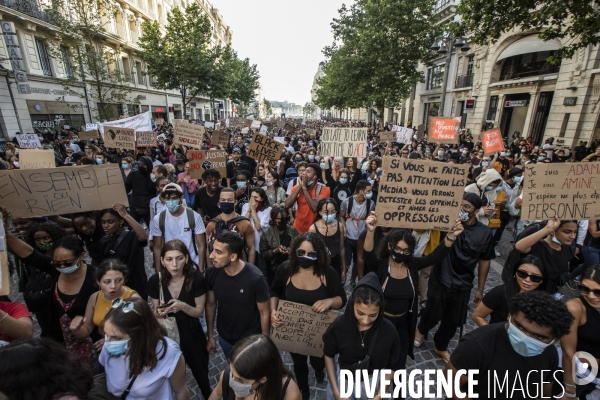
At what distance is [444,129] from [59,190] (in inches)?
396

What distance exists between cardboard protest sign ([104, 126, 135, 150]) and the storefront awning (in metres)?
20.0

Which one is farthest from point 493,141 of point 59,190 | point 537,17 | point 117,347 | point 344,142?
point 59,190

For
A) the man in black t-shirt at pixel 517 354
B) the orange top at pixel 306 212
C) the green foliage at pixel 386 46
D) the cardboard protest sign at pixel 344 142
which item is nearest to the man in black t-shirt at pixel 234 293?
the man in black t-shirt at pixel 517 354

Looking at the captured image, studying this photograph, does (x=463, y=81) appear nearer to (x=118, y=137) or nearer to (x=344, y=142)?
(x=344, y=142)

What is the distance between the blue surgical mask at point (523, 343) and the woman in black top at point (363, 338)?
0.72 m

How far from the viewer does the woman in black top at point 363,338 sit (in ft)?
6.78

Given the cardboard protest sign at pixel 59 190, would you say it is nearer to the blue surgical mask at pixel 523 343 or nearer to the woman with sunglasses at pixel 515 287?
the blue surgical mask at pixel 523 343

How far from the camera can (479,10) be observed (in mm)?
8594

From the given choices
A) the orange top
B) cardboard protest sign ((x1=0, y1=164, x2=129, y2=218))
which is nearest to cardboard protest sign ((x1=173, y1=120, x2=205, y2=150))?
the orange top

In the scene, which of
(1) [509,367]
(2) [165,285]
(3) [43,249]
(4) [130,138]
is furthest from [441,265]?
(4) [130,138]

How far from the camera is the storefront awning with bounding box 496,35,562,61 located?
15.3m

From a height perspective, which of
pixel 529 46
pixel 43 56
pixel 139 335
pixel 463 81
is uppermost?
pixel 529 46

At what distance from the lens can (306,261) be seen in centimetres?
266

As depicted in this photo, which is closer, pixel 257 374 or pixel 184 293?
pixel 257 374
